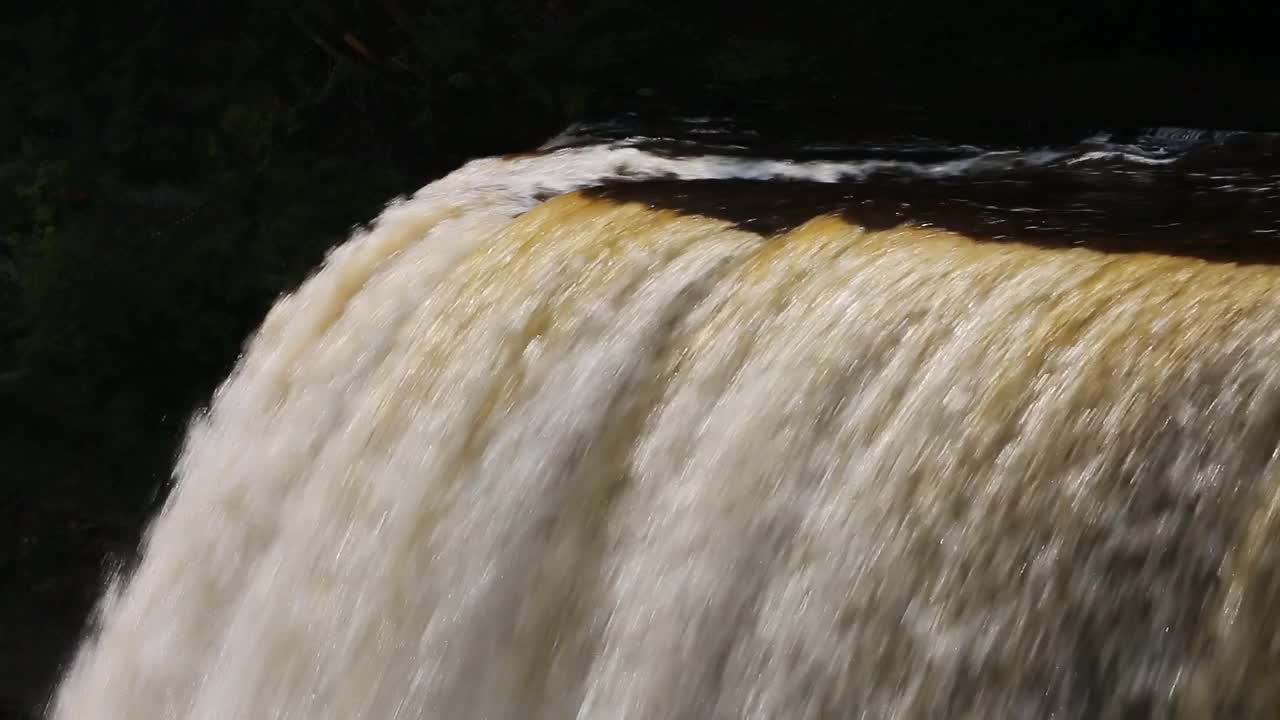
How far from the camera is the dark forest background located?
954 centimetres

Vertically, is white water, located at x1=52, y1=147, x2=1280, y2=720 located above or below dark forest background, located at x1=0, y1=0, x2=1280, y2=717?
above

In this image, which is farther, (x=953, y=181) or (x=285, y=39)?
(x=285, y=39)

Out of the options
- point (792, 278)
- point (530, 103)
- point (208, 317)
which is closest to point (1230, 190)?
point (792, 278)

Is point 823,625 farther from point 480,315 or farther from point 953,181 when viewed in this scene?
point 953,181

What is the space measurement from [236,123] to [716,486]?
975 centimetres

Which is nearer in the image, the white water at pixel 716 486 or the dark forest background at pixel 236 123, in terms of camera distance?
the white water at pixel 716 486

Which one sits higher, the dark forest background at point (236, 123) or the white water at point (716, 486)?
the white water at point (716, 486)

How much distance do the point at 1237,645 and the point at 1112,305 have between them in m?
0.95

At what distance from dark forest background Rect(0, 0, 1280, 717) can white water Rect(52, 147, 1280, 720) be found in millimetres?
3669

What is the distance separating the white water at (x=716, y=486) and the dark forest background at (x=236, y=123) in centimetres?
367

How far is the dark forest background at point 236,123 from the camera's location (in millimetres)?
9539

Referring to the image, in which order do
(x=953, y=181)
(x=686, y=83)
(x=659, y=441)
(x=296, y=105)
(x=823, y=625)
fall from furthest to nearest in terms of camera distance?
(x=296, y=105) → (x=686, y=83) → (x=953, y=181) → (x=659, y=441) → (x=823, y=625)

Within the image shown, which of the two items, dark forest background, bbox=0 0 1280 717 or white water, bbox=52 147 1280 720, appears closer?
white water, bbox=52 147 1280 720

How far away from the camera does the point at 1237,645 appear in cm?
238
